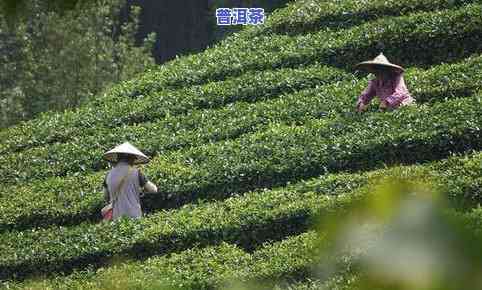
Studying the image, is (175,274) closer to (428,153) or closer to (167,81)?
(428,153)

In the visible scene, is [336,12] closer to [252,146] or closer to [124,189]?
[252,146]

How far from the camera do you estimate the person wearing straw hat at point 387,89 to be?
1190 cm

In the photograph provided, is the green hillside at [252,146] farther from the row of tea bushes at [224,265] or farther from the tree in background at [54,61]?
the tree in background at [54,61]

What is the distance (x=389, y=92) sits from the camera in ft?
39.8

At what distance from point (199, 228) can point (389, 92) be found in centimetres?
335

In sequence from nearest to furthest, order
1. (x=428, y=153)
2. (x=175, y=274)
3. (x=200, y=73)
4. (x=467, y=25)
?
(x=175, y=274), (x=428, y=153), (x=467, y=25), (x=200, y=73)

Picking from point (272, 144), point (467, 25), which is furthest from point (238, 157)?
point (467, 25)

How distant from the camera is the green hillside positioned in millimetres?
9453

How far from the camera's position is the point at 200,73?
15.6 metres

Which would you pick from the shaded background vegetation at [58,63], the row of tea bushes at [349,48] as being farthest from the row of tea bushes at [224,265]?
the shaded background vegetation at [58,63]

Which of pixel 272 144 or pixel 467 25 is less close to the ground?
pixel 467 25

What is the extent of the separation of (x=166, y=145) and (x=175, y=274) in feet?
15.6

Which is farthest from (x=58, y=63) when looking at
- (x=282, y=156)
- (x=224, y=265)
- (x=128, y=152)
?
(x=224, y=265)

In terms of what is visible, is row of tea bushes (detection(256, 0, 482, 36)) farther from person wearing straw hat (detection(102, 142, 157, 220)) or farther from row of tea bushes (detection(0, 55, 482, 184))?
person wearing straw hat (detection(102, 142, 157, 220))
